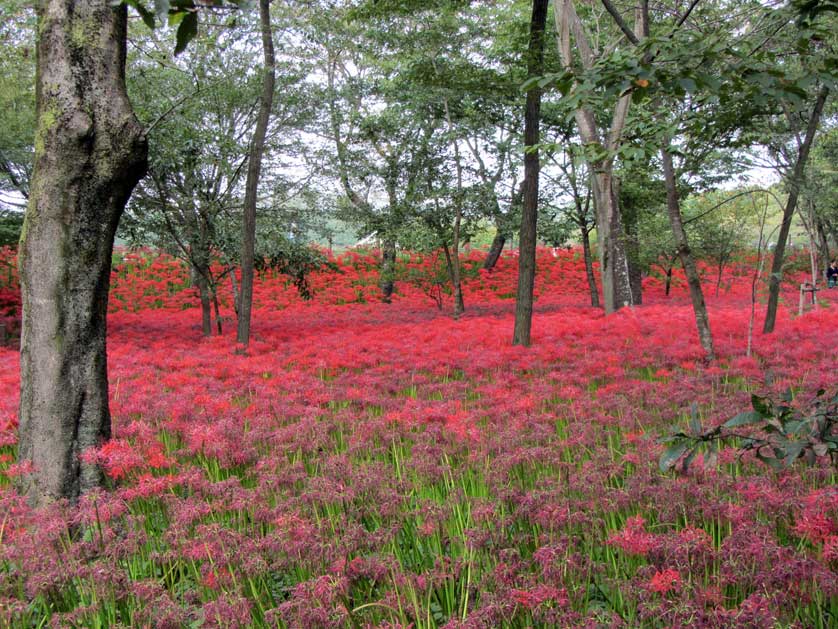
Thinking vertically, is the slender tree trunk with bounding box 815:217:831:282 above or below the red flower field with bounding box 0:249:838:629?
above

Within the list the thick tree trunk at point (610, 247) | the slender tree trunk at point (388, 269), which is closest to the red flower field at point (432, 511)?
the thick tree trunk at point (610, 247)

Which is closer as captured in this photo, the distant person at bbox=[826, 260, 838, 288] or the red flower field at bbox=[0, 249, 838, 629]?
the red flower field at bbox=[0, 249, 838, 629]

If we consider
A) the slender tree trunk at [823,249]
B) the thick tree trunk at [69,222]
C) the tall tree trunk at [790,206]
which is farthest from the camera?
the slender tree trunk at [823,249]

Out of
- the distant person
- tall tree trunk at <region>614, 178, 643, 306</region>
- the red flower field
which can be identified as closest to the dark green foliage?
the red flower field

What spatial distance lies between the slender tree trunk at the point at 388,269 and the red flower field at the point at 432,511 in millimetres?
9694

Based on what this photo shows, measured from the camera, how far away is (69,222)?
342cm

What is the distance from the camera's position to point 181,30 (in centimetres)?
148

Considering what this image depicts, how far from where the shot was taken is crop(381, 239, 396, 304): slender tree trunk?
1670 centimetres

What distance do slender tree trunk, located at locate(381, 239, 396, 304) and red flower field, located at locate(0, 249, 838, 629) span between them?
382 inches

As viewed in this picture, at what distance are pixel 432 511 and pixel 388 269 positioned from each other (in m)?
14.1

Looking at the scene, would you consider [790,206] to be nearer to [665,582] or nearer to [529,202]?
[529,202]

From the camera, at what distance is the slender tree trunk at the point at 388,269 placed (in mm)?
16703

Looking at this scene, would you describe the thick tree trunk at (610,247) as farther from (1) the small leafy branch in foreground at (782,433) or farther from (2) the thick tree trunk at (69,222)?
(1) the small leafy branch in foreground at (782,433)

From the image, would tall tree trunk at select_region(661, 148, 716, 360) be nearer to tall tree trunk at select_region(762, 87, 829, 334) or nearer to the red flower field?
the red flower field
